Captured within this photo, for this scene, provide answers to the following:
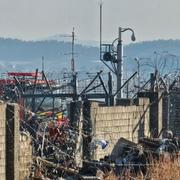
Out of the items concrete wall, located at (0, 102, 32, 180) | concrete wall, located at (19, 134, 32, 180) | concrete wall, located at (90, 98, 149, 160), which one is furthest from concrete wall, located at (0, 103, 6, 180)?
concrete wall, located at (90, 98, 149, 160)

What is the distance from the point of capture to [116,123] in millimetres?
16859

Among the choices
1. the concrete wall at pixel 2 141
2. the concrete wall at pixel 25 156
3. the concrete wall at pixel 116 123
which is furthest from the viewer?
the concrete wall at pixel 116 123

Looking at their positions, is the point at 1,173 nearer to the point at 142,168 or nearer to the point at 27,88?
the point at 142,168

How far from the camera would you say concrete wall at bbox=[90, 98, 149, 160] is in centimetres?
1625

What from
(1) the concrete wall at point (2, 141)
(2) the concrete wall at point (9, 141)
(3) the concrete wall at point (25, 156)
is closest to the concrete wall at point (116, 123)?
(3) the concrete wall at point (25, 156)

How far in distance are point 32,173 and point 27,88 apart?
14.5m

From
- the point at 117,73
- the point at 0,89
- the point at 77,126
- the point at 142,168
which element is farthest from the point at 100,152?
the point at 0,89

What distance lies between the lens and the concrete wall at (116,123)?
16250 millimetres

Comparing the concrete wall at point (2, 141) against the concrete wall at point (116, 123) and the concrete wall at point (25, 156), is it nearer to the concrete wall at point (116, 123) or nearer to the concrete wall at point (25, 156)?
the concrete wall at point (25, 156)

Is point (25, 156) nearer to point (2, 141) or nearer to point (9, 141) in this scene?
point (9, 141)

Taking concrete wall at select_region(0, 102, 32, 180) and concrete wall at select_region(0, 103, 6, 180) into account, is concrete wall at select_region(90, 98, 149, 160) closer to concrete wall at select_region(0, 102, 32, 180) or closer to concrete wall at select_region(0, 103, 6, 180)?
concrete wall at select_region(0, 102, 32, 180)

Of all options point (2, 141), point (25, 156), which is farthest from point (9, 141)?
point (25, 156)

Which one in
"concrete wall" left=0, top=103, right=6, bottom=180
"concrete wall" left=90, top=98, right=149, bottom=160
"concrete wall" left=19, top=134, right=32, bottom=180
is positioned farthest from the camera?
"concrete wall" left=90, top=98, right=149, bottom=160

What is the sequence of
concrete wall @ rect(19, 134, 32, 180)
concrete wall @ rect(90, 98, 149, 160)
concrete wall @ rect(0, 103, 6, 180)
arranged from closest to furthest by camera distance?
concrete wall @ rect(0, 103, 6, 180)
concrete wall @ rect(19, 134, 32, 180)
concrete wall @ rect(90, 98, 149, 160)
